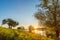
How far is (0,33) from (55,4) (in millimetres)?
14094

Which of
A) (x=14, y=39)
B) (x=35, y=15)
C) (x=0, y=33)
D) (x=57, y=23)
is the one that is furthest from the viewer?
(x=35, y=15)

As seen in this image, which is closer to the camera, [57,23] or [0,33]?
[0,33]

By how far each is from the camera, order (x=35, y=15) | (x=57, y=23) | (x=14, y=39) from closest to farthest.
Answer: (x=14, y=39) < (x=57, y=23) < (x=35, y=15)

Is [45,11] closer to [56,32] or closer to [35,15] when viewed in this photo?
[35,15]

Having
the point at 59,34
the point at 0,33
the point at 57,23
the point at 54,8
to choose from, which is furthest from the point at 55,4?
the point at 0,33

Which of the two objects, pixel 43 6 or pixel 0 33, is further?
pixel 43 6

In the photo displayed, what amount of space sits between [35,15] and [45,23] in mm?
1649

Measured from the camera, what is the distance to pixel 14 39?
18.8 ft

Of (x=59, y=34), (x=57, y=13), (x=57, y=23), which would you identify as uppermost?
(x=57, y=13)

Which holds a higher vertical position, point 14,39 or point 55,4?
point 55,4

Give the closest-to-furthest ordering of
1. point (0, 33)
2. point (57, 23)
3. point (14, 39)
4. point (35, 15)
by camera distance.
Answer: point (14, 39), point (0, 33), point (57, 23), point (35, 15)

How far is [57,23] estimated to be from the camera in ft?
61.8

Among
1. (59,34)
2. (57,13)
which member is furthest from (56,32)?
(57,13)

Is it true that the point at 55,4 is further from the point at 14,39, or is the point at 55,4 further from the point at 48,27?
the point at 14,39
